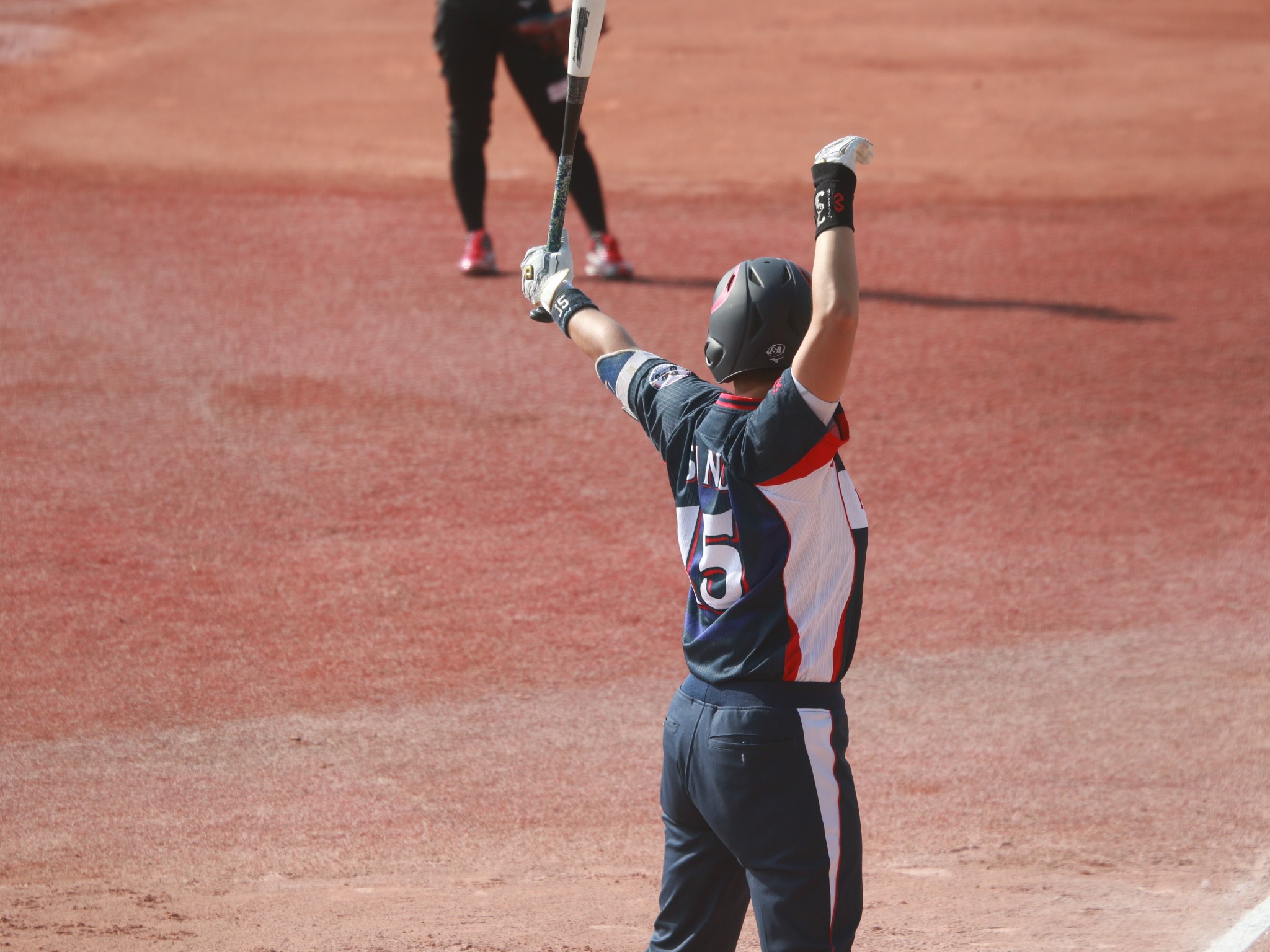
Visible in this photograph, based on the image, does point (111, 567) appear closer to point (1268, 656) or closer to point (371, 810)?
point (371, 810)

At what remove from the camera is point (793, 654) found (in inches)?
106

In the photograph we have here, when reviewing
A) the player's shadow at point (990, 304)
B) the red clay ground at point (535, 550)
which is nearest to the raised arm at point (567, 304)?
the red clay ground at point (535, 550)

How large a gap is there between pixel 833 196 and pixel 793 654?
0.88 meters

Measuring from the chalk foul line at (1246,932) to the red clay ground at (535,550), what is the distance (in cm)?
4

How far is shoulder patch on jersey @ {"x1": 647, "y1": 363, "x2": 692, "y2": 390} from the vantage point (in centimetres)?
290

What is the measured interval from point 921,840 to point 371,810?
1.74 metres

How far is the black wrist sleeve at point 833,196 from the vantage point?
8.63 ft

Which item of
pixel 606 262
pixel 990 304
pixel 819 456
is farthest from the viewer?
pixel 606 262

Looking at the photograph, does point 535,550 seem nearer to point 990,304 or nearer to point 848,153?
point 848,153

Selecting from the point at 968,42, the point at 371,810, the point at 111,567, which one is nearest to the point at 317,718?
the point at 371,810

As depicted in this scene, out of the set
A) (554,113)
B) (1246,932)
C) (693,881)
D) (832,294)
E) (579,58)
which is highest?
(579,58)

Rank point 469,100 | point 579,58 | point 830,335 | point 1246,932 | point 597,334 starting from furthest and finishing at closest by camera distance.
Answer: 1. point 469,100
2. point 1246,932
3. point 579,58
4. point 597,334
5. point 830,335

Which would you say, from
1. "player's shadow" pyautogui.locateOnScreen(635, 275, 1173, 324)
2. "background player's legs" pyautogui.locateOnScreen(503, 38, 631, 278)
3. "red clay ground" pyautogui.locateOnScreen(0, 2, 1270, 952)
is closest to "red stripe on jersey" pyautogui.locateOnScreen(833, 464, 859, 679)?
"red clay ground" pyautogui.locateOnScreen(0, 2, 1270, 952)

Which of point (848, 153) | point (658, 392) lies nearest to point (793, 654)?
point (658, 392)
